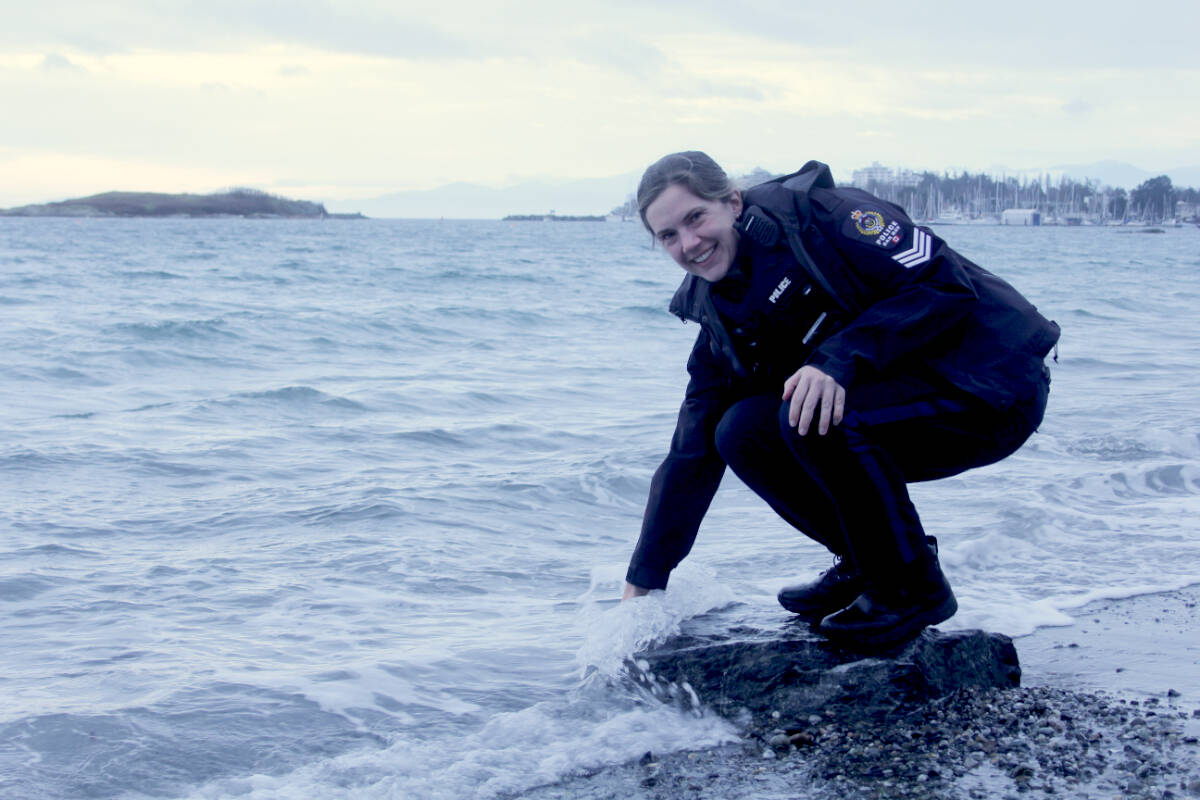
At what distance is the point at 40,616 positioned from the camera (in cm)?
446

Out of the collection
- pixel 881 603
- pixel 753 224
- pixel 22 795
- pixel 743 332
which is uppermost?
pixel 753 224

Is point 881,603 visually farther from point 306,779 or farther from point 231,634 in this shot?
point 231,634

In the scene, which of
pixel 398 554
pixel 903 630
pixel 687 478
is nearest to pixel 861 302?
pixel 687 478

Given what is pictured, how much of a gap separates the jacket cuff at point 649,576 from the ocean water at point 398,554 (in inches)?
3.4

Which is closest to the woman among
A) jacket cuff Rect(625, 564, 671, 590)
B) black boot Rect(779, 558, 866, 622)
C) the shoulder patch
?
the shoulder patch

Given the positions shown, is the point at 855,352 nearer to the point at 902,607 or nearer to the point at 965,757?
the point at 902,607

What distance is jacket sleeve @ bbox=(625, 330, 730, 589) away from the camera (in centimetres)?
332

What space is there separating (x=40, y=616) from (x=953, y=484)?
4.53 meters

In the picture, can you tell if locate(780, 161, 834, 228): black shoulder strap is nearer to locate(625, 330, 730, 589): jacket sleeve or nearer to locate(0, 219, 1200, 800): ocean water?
locate(625, 330, 730, 589): jacket sleeve

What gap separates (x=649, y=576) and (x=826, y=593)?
1.68 ft

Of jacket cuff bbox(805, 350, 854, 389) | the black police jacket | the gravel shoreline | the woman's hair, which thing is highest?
the woman's hair

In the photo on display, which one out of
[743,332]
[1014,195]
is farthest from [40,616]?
[1014,195]

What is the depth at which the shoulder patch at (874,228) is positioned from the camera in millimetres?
2881

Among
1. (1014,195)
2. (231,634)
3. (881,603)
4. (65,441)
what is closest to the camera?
(881,603)
